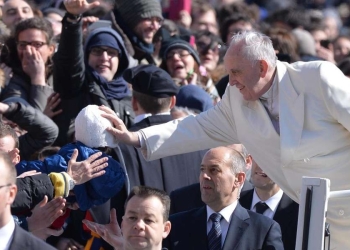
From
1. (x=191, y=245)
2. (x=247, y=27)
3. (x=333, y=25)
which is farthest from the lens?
(x=333, y=25)

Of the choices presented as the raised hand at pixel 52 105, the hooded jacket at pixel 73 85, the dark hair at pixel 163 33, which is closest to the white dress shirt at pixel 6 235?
the hooded jacket at pixel 73 85

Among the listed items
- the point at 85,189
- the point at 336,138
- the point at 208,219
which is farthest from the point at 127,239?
the point at 336,138

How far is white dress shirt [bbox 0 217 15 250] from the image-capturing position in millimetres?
4930

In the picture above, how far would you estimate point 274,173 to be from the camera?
6.48 metres

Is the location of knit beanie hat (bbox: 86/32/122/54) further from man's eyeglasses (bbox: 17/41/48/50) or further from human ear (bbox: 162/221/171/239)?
human ear (bbox: 162/221/171/239)

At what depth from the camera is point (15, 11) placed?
9.91 metres

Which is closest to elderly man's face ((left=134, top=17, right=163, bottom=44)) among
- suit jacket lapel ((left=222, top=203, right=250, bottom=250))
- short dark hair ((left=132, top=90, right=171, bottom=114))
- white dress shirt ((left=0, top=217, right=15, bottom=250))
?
short dark hair ((left=132, top=90, right=171, bottom=114))

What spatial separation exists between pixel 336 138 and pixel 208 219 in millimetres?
1153

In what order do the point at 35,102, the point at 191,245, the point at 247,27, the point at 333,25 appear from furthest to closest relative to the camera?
the point at 333,25
the point at 247,27
the point at 35,102
the point at 191,245

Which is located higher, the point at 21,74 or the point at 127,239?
the point at 21,74

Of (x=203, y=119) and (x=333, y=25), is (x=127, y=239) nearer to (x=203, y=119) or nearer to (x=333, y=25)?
(x=203, y=119)

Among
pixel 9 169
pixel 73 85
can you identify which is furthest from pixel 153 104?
pixel 9 169

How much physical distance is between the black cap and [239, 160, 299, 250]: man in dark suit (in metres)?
0.88

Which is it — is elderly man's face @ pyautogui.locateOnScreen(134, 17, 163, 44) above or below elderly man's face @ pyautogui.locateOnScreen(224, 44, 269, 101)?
above
